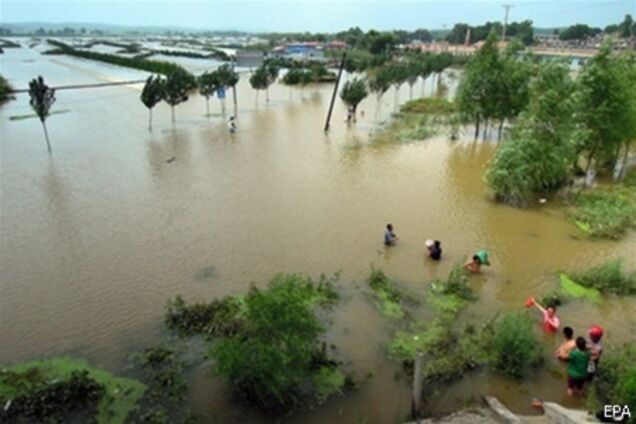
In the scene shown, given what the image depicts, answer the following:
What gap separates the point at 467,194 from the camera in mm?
19328

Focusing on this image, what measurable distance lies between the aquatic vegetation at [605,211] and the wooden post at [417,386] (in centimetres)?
1030

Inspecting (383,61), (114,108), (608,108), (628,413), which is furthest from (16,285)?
(383,61)

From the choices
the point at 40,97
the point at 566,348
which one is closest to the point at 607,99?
the point at 566,348

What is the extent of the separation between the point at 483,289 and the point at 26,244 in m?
12.8

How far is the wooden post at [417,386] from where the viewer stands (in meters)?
7.57

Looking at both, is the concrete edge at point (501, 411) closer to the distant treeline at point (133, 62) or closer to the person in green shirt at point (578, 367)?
the person in green shirt at point (578, 367)

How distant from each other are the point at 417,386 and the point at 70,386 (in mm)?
5704

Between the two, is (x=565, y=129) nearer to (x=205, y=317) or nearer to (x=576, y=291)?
(x=576, y=291)

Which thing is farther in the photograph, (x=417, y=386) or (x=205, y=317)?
(x=205, y=317)

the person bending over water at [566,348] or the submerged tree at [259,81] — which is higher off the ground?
the submerged tree at [259,81]

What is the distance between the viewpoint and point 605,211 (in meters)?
16.7

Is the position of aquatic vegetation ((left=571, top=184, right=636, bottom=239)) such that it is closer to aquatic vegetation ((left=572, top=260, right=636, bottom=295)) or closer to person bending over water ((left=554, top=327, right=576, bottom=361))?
aquatic vegetation ((left=572, top=260, right=636, bottom=295))

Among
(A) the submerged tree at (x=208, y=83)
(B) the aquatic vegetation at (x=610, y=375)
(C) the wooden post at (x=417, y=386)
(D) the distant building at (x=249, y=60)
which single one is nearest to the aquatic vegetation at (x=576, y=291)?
(B) the aquatic vegetation at (x=610, y=375)

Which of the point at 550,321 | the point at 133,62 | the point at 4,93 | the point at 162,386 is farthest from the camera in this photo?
the point at 133,62
